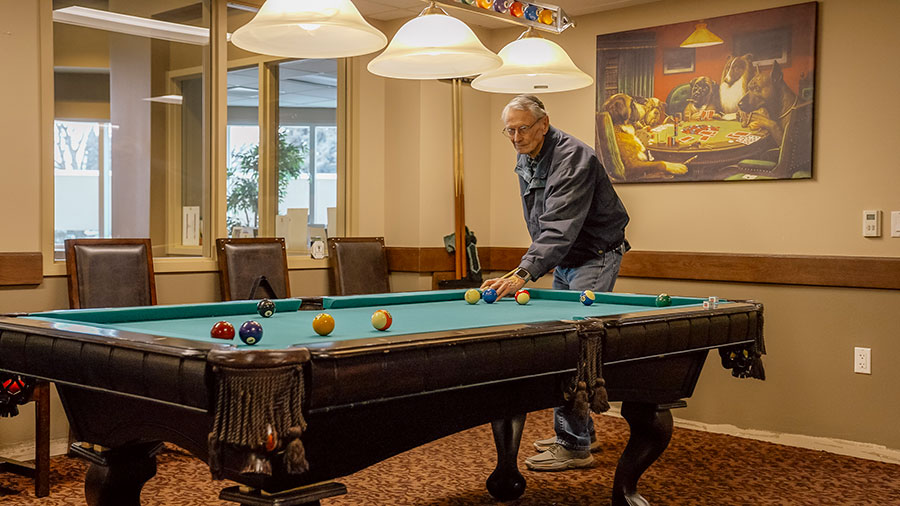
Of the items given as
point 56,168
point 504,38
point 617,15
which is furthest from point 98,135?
point 617,15

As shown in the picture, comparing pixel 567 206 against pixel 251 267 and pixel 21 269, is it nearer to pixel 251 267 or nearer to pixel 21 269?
pixel 251 267

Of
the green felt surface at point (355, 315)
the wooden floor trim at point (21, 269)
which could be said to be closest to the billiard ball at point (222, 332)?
the green felt surface at point (355, 315)

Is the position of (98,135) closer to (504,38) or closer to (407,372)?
(504,38)

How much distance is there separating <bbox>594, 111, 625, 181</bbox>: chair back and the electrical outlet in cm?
162

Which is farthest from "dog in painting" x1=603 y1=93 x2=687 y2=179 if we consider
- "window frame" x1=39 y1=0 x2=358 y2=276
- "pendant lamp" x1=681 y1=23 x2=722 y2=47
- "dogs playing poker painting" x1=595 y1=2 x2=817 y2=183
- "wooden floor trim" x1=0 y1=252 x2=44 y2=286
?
"wooden floor trim" x1=0 y1=252 x2=44 y2=286

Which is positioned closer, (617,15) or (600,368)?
(600,368)

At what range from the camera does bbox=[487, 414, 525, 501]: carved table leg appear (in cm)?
343

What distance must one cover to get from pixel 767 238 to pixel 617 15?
63.6 inches

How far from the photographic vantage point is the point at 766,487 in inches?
148

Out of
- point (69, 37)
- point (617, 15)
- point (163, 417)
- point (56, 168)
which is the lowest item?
point (163, 417)

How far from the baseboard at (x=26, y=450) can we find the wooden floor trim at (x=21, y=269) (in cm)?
77

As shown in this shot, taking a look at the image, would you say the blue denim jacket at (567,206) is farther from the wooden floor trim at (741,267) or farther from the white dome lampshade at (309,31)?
the white dome lampshade at (309,31)

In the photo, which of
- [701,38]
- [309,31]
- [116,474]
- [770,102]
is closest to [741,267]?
[770,102]

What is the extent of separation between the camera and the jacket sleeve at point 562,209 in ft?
12.3
